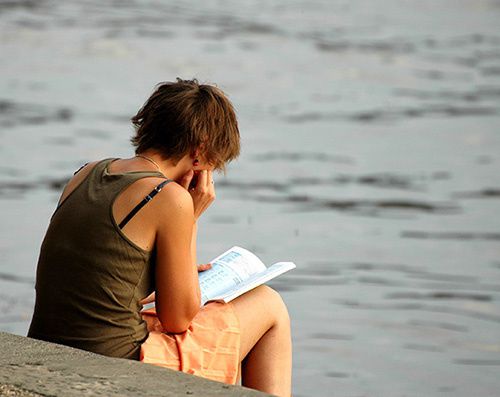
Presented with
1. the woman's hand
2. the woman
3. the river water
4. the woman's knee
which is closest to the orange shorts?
the woman

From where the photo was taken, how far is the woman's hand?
4219mm

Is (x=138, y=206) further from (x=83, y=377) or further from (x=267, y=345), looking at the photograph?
(x=267, y=345)

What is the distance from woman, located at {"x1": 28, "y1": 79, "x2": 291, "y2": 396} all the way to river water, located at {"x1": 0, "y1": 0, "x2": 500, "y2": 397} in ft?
5.41

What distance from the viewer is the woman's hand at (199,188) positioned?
4.22 m

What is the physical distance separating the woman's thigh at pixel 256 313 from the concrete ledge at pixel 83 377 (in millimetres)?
692

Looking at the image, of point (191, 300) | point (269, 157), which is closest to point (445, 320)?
point (191, 300)

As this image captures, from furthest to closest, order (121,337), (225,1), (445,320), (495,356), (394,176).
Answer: (225,1), (394,176), (445,320), (495,356), (121,337)

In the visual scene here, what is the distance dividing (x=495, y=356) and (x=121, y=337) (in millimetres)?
2717

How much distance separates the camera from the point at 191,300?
13.0 feet

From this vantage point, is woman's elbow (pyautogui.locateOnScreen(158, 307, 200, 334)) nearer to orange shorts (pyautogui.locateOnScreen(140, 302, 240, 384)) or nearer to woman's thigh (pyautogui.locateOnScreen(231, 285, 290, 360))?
orange shorts (pyautogui.locateOnScreen(140, 302, 240, 384))

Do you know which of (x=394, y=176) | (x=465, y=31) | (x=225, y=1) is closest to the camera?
A: (x=394, y=176)

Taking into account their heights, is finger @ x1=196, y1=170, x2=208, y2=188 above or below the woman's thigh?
above

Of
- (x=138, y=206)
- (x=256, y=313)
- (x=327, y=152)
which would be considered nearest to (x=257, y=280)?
(x=256, y=313)

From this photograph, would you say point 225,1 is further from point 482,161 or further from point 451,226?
point 451,226
